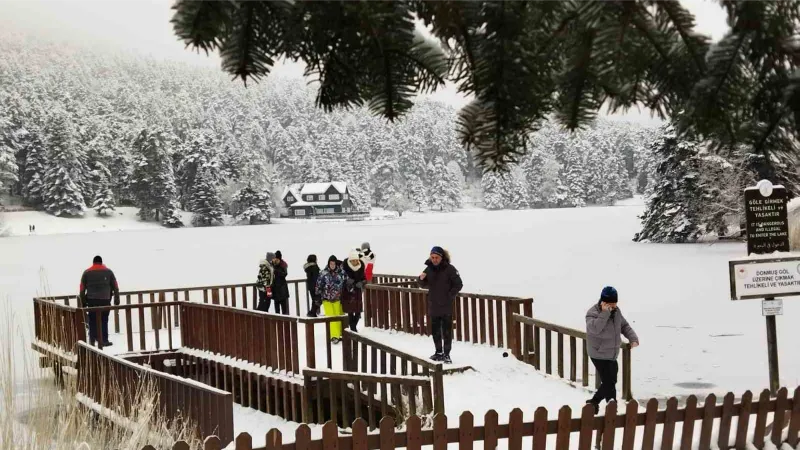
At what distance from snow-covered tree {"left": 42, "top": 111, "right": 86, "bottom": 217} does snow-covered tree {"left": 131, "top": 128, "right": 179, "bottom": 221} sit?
667 centimetres

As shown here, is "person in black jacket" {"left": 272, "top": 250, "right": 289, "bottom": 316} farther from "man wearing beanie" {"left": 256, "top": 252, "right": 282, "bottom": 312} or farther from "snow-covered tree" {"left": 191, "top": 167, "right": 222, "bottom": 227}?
"snow-covered tree" {"left": 191, "top": 167, "right": 222, "bottom": 227}

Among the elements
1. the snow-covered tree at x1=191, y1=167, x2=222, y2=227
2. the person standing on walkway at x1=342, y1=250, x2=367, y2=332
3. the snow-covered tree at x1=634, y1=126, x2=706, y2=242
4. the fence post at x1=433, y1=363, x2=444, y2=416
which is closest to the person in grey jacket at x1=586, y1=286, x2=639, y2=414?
the fence post at x1=433, y1=363, x2=444, y2=416

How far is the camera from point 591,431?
5.46 metres

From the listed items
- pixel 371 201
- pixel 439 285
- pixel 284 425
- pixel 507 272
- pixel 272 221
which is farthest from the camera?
pixel 371 201

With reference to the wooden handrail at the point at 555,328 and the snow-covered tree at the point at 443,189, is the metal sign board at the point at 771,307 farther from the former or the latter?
the snow-covered tree at the point at 443,189

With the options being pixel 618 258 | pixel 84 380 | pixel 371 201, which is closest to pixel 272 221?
pixel 371 201

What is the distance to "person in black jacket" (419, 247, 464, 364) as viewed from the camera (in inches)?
391

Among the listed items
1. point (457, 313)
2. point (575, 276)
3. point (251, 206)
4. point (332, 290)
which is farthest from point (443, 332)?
point (251, 206)

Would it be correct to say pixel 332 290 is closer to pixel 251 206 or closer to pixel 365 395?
pixel 365 395

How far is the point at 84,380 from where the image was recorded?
976 centimetres

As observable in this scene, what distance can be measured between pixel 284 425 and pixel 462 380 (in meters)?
2.15

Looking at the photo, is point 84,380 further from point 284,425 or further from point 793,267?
point 793,267

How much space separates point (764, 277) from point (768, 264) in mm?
146

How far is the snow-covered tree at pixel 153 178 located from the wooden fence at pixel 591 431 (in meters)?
90.7
